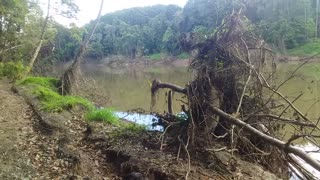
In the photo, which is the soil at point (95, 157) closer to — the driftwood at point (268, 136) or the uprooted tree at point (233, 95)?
Answer: the uprooted tree at point (233, 95)

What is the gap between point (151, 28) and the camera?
82.8 metres

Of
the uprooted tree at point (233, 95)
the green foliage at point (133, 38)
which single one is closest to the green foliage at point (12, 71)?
the uprooted tree at point (233, 95)

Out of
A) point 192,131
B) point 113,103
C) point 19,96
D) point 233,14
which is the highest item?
point 233,14

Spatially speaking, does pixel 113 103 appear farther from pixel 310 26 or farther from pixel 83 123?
pixel 310 26

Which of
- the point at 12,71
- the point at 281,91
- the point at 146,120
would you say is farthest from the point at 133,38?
the point at 146,120

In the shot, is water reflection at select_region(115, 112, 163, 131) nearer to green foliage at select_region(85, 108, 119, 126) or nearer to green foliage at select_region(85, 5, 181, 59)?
green foliage at select_region(85, 108, 119, 126)

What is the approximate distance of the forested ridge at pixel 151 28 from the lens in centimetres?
820

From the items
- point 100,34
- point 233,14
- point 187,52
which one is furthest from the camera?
point 100,34

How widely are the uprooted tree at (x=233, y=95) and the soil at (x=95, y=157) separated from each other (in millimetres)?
352

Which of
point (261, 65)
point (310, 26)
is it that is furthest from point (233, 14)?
point (310, 26)

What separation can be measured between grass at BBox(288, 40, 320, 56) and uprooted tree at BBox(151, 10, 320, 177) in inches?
1418

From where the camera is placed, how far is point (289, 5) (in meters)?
49.4

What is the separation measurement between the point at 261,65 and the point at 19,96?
985cm

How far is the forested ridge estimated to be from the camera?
8203mm
